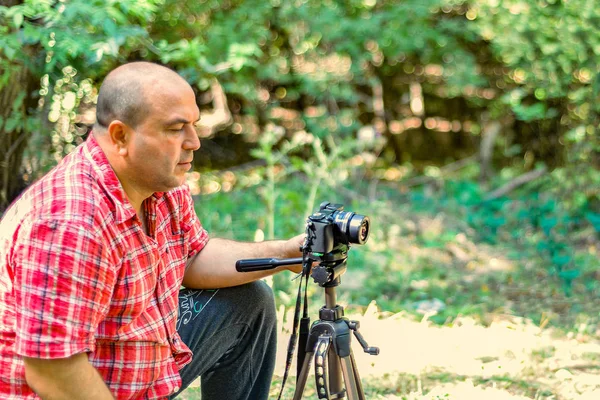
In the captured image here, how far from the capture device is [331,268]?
2.09 meters

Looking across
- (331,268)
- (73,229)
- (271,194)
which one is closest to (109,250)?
(73,229)

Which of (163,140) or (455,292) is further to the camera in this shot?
(455,292)

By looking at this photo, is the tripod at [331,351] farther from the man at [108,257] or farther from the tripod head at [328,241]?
the man at [108,257]

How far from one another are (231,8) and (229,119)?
1126mm

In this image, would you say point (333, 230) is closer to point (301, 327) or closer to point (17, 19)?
point (301, 327)

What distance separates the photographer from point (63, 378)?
180 centimetres

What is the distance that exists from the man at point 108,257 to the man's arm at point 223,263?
4.7 inches

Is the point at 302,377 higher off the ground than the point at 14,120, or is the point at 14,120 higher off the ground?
the point at 14,120

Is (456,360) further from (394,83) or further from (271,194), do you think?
(394,83)

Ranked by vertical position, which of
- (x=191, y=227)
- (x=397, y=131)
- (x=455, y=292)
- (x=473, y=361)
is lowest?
(x=473, y=361)

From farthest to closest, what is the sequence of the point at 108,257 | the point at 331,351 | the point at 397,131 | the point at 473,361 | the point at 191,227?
1. the point at 397,131
2. the point at 473,361
3. the point at 191,227
4. the point at 331,351
5. the point at 108,257

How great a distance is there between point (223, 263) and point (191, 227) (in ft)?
0.52

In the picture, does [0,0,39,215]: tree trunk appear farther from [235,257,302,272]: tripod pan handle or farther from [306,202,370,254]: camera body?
[306,202,370,254]: camera body

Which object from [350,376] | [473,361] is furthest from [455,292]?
[350,376]
